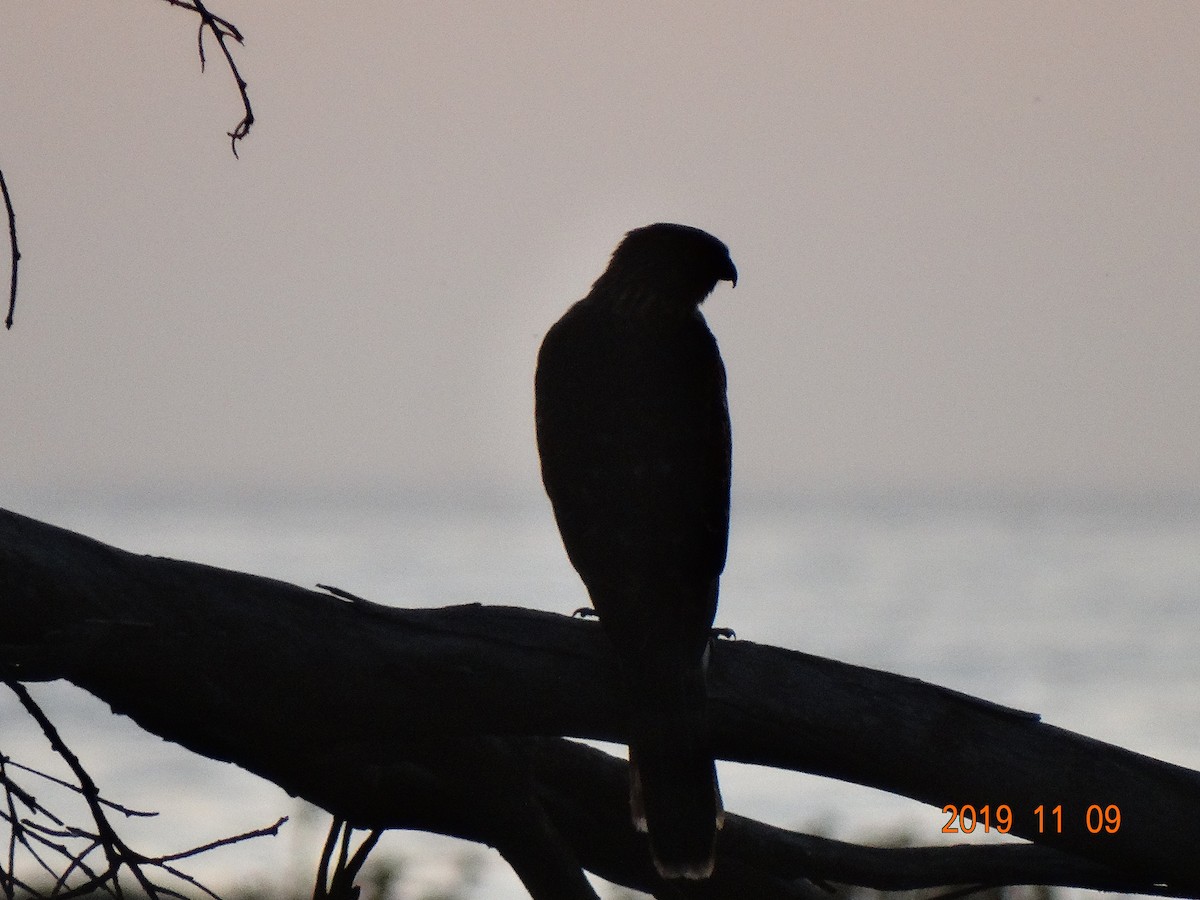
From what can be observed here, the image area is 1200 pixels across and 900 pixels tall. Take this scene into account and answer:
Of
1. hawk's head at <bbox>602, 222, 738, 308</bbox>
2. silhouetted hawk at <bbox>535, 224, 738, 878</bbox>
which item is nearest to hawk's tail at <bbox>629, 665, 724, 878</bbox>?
silhouetted hawk at <bbox>535, 224, 738, 878</bbox>

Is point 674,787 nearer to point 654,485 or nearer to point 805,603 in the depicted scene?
point 654,485

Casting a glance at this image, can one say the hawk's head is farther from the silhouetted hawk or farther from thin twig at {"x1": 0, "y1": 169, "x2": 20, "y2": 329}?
thin twig at {"x1": 0, "y1": 169, "x2": 20, "y2": 329}

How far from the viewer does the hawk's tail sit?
12.6 ft

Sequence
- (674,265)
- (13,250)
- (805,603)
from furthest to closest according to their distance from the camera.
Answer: (805,603)
(674,265)
(13,250)

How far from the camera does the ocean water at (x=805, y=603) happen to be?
15836 millimetres

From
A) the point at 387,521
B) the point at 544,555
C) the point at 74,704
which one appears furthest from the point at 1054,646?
the point at 387,521

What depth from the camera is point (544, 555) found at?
69.2m

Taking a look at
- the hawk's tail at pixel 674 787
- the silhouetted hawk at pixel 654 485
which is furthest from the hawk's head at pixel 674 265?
the hawk's tail at pixel 674 787

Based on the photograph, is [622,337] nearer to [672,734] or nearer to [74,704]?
[672,734]

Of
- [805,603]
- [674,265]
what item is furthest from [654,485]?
[805,603]

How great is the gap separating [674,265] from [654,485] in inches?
52.1

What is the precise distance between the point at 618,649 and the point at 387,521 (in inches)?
3879

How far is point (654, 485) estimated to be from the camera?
15.3 ft

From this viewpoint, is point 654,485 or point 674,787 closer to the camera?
point 674,787
